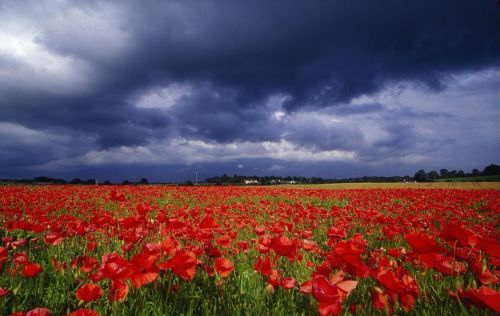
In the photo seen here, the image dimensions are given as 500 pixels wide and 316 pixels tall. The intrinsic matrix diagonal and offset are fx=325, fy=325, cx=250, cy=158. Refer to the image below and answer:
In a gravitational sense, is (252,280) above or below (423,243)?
below

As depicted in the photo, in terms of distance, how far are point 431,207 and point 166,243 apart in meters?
10.2

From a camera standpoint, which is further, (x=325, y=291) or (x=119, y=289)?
(x=119, y=289)

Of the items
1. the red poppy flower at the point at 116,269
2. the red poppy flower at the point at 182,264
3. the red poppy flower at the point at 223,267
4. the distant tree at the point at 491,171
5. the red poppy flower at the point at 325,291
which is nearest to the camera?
the red poppy flower at the point at 325,291

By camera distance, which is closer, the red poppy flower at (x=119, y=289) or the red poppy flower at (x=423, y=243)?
the red poppy flower at (x=423, y=243)

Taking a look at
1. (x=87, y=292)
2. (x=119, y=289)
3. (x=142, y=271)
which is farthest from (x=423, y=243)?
(x=87, y=292)

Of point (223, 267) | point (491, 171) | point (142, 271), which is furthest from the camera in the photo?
point (491, 171)

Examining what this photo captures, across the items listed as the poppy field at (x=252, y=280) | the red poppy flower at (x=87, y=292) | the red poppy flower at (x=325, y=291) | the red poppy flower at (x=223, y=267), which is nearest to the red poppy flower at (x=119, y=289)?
the poppy field at (x=252, y=280)

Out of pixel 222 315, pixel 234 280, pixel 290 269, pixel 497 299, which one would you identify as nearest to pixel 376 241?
pixel 290 269

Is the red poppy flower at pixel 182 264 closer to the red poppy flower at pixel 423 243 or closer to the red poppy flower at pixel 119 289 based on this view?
the red poppy flower at pixel 119 289

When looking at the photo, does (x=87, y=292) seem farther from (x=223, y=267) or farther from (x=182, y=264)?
(x=223, y=267)

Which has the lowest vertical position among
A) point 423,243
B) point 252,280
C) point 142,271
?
point 252,280

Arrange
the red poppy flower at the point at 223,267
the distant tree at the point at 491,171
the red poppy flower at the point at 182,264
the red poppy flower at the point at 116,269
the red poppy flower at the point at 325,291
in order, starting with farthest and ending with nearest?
the distant tree at the point at 491,171
the red poppy flower at the point at 223,267
the red poppy flower at the point at 182,264
the red poppy flower at the point at 116,269
the red poppy flower at the point at 325,291

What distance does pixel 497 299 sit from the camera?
1.38 meters

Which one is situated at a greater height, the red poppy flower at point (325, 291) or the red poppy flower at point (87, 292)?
the red poppy flower at point (325, 291)
